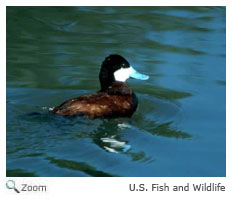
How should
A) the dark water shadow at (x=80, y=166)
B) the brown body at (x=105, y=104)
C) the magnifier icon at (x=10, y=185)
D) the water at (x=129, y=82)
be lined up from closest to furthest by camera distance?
the magnifier icon at (x=10, y=185)
the dark water shadow at (x=80, y=166)
the water at (x=129, y=82)
the brown body at (x=105, y=104)

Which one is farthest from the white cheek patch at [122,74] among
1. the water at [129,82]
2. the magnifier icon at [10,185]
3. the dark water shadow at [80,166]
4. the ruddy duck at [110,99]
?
the magnifier icon at [10,185]

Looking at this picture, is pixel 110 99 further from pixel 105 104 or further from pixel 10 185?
pixel 10 185

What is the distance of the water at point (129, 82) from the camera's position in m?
6.78

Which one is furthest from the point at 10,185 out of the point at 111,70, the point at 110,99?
the point at 111,70

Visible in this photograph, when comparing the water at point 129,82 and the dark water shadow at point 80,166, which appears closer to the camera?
the dark water shadow at point 80,166

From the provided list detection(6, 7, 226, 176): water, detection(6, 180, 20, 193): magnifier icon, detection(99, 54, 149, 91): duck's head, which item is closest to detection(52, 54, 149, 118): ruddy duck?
detection(99, 54, 149, 91): duck's head

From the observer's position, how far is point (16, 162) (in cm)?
652

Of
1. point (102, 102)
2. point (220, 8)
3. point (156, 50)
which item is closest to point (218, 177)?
point (102, 102)

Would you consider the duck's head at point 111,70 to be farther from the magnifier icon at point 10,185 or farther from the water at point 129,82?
the magnifier icon at point 10,185

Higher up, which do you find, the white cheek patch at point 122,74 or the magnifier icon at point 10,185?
the white cheek patch at point 122,74

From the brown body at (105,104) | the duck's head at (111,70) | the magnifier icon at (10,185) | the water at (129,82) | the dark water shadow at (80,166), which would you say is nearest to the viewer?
the magnifier icon at (10,185)

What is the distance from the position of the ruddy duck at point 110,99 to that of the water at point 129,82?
0.11 metres

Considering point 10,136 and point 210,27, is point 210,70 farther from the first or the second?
point 10,136

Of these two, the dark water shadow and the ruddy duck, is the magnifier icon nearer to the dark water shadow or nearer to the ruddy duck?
the dark water shadow
